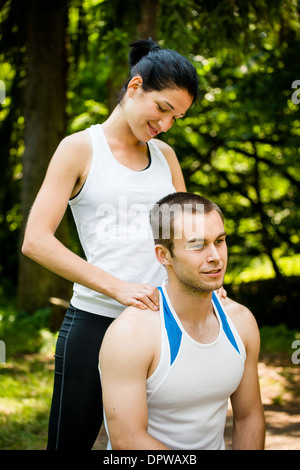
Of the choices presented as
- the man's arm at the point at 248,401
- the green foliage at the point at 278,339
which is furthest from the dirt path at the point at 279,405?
the man's arm at the point at 248,401

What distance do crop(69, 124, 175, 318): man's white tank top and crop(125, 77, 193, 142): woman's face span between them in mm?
150

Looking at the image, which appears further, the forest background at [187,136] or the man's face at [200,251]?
the forest background at [187,136]

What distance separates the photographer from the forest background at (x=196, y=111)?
5.09 meters

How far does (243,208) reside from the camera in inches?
410

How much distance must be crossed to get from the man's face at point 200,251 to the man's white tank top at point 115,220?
23cm

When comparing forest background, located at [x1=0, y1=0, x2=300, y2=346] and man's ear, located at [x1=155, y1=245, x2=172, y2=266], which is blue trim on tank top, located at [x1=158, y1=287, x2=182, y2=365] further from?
forest background, located at [x1=0, y1=0, x2=300, y2=346]

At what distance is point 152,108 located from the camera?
2021 mm

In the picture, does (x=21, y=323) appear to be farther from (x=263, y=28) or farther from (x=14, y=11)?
(x=263, y=28)

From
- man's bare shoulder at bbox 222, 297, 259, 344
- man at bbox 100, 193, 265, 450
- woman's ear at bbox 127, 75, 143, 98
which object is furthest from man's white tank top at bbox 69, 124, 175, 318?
man's bare shoulder at bbox 222, 297, 259, 344

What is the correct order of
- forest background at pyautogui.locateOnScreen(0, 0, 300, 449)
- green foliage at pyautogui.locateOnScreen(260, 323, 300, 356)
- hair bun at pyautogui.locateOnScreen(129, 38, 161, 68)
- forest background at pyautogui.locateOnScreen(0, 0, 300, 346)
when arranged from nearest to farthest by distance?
hair bun at pyautogui.locateOnScreen(129, 38, 161, 68) < forest background at pyautogui.locateOnScreen(0, 0, 300, 449) < forest background at pyautogui.locateOnScreen(0, 0, 300, 346) < green foliage at pyautogui.locateOnScreen(260, 323, 300, 356)

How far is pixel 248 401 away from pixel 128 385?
0.49 m

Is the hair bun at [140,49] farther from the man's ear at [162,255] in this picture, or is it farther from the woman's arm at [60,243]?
the man's ear at [162,255]

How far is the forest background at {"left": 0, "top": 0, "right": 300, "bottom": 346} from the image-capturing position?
5.09 meters

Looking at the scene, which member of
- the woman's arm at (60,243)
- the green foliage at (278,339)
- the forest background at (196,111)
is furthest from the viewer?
the green foliage at (278,339)
